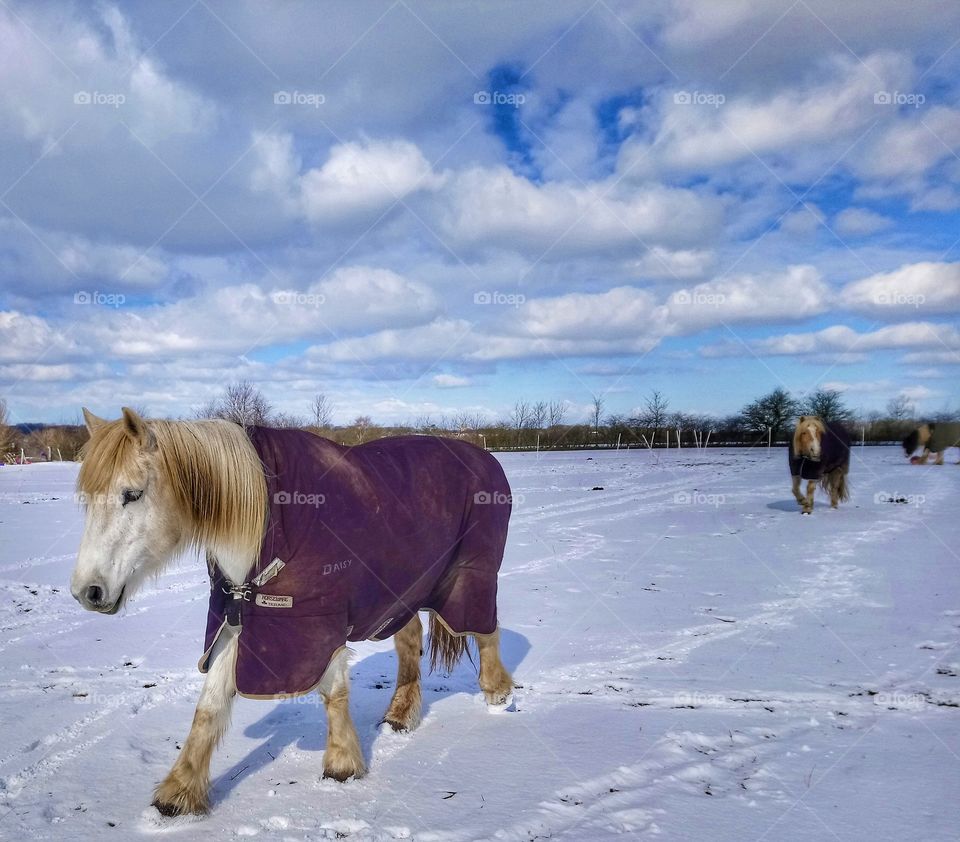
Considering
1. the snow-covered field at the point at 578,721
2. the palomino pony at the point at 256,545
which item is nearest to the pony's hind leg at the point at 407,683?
the snow-covered field at the point at 578,721

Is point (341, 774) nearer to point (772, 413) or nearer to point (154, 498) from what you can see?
point (154, 498)

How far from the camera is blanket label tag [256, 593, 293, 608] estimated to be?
2922mm

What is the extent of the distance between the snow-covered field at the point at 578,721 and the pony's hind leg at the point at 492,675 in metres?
0.12

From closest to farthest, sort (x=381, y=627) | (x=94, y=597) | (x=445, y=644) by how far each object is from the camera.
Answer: (x=94, y=597)
(x=381, y=627)
(x=445, y=644)

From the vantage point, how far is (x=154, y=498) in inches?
109

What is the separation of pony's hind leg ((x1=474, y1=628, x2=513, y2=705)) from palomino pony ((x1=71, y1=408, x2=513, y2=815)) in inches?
30.8

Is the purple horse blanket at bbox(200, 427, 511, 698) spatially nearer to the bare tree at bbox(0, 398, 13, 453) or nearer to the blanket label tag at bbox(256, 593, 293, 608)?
the blanket label tag at bbox(256, 593, 293, 608)

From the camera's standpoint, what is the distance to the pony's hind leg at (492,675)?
4.03 m

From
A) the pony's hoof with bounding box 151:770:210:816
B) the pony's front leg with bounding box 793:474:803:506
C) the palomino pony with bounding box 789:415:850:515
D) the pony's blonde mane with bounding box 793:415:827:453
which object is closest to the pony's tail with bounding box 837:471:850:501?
the palomino pony with bounding box 789:415:850:515

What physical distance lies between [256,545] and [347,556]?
0.41 metres

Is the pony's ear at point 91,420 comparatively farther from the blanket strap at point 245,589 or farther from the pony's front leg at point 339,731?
the pony's front leg at point 339,731

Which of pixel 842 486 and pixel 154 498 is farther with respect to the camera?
pixel 842 486

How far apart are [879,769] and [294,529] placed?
2.88 m

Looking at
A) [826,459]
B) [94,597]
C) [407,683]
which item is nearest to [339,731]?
[407,683]
